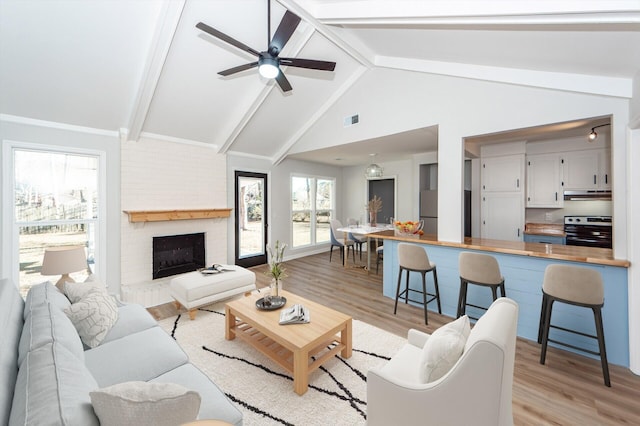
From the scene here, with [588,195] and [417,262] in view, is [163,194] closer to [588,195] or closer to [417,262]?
[417,262]

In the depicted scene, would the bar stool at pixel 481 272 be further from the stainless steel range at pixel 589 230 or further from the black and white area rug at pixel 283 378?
the stainless steel range at pixel 589 230

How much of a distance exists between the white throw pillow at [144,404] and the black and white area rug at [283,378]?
1013 millimetres

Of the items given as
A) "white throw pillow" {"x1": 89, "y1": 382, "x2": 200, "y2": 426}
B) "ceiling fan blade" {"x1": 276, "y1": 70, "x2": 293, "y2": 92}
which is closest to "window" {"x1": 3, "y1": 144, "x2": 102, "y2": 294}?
"ceiling fan blade" {"x1": 276, "y1": 70, "x2": 293, "y2": 92}

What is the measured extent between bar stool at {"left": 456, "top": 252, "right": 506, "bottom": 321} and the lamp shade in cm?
407

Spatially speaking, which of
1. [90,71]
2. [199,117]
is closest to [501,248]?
[199,117]

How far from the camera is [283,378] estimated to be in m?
2.13

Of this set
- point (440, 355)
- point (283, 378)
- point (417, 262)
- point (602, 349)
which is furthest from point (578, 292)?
point (283, 378)

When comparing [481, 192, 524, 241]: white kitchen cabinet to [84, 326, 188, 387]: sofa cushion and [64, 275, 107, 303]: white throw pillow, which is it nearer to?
[84, 326, 188, 387]: sofa cushion

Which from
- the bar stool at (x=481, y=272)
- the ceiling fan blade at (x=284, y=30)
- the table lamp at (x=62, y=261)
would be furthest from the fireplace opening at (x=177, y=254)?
the bar stool at (x=481, y=272)

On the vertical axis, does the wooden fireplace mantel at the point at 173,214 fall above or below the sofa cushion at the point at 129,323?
above

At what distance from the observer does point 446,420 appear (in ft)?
3.87

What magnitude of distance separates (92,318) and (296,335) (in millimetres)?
1489

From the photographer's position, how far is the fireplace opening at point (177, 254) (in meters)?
4.22

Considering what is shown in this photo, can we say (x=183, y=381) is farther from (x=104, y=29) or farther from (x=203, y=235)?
(x=203, y=235)
